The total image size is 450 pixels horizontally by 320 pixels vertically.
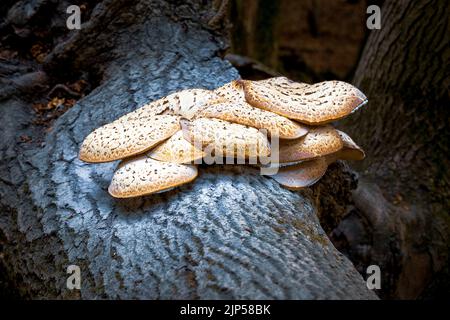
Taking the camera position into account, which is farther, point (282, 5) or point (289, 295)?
point (282, 5)

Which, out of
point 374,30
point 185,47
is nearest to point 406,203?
point 374,30

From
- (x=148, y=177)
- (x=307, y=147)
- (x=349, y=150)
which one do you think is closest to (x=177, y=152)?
(x=148, y=177)

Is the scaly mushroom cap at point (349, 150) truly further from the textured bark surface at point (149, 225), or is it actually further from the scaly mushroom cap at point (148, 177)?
the scaly mushroom cap at point (148, 177)

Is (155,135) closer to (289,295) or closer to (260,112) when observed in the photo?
(260,112)

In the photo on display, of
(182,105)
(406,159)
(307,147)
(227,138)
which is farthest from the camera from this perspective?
(406,159)

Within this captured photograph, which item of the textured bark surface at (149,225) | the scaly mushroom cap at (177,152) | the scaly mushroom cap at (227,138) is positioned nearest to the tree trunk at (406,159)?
the textured bark surface at (149,225)

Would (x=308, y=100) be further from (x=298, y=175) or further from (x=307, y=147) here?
(x=298, y=175)

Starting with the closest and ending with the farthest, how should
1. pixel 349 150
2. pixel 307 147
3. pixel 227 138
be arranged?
pixel 227 138 → pixel 307 147 → pixel 349 150
